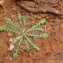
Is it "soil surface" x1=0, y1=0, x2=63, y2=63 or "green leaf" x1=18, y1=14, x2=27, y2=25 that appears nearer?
"soil surface" x1=0, y1=0, x2=63, y2=63

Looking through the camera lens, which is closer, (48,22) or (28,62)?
(28,62)

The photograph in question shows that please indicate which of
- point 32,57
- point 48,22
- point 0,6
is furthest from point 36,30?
point 0,6

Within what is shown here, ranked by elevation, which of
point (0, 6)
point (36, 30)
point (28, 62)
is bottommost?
point (28, 62)

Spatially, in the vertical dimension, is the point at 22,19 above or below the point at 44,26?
above

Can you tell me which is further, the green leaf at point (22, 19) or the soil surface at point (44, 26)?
the green leaf at point (22, 19)

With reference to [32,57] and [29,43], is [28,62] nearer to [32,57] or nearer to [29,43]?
[32,57]

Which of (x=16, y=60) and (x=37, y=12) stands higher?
(x=37, y=12)

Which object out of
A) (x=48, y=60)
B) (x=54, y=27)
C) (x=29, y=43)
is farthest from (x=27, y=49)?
(x=54, y=27)
